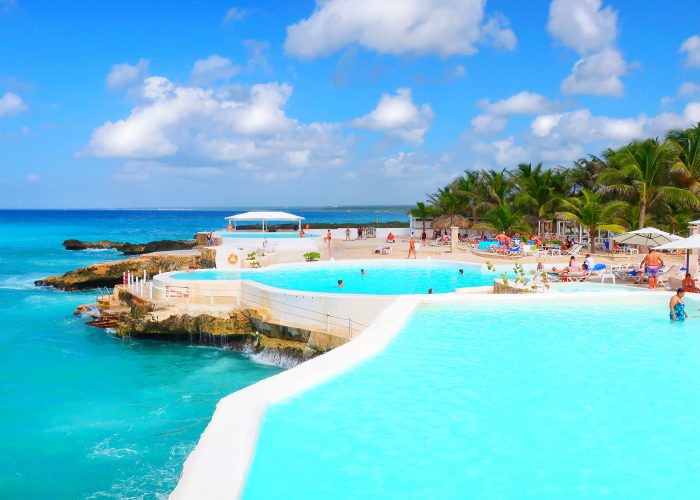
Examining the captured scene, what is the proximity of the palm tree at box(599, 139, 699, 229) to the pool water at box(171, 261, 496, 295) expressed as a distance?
11.2m

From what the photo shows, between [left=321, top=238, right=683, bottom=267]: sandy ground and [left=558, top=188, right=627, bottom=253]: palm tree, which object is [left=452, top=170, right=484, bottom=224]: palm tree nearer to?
[left=321, top=238, right=683, bottom=267]: sandy ground

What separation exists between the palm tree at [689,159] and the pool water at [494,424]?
2149 centimetres

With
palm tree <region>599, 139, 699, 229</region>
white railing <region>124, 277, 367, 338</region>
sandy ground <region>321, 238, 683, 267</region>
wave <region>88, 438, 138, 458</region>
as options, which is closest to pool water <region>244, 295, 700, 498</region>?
white railing <region>124, 277, 367, 338</region>

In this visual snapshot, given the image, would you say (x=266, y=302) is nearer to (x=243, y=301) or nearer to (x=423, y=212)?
(x=243, y=301)

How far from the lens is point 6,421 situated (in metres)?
11.9

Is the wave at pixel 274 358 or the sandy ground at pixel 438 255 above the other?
the sandy ground at pixel 438 255

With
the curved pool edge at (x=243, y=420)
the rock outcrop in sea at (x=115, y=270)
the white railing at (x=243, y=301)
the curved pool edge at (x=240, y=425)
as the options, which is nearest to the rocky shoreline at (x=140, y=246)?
the rock outcrop in sea at (x=115, y=270)

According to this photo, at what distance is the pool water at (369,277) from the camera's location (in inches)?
738

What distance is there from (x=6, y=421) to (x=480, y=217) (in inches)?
1319

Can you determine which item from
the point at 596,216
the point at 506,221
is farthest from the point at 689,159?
the point at 506,221

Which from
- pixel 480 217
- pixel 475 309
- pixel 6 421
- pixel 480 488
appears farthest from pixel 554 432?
pixel 480 217

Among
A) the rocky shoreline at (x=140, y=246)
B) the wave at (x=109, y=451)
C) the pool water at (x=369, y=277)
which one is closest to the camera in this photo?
the wave at (x=109, y=451)

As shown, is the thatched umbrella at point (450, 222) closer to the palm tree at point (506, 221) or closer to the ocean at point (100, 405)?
the palm tree at point (506, 221)

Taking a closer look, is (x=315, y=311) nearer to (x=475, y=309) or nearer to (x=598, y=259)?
(x=475, y=309)
